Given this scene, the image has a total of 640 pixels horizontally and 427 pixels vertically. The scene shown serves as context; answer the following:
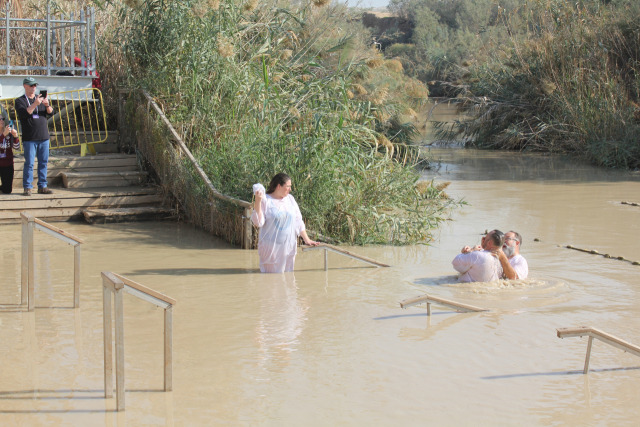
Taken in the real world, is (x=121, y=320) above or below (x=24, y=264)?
above

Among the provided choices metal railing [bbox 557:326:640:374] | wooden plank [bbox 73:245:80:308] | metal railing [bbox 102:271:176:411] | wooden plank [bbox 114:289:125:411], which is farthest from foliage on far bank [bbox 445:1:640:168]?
wooden plank [bbox 114:289:125:411]

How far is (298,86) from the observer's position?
42.0 feet

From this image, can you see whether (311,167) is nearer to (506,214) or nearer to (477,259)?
(477,259)

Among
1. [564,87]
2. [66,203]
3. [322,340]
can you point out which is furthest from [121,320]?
[564,87]

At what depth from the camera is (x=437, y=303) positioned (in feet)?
23.3

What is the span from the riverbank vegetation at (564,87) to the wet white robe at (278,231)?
12395mm

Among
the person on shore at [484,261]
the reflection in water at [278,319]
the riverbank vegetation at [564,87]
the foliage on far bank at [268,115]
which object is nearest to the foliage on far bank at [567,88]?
the riverbank vegetation at [564,87]

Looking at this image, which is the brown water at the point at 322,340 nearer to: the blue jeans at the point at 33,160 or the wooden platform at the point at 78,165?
the blue jeans at the point at 33,160

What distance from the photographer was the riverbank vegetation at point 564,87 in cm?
1961

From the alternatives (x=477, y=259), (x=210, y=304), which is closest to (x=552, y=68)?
(x=477, y=259)

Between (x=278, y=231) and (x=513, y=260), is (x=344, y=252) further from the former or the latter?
(x=513, y=260)

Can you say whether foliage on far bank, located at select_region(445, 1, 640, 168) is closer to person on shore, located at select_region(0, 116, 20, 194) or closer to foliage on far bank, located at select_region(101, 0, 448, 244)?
foliage on far bank, located at select_region(101, 0, 448, 244)

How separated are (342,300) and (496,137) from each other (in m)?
17.1

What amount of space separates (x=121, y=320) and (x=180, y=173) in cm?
706
